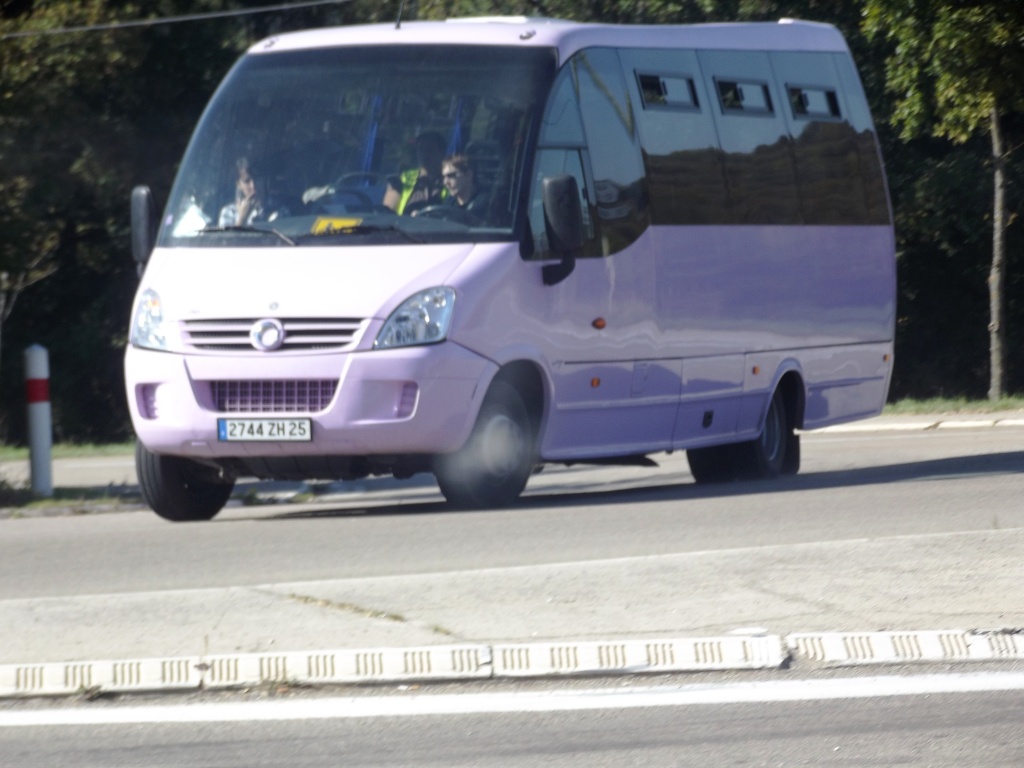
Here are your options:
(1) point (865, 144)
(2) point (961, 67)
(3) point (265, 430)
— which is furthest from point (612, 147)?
(2) point (961, 67)

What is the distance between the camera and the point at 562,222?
443 inches

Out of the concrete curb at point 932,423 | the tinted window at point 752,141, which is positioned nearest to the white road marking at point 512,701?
the tinted window at point 752,141

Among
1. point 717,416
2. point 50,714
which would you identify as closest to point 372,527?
point 717,416

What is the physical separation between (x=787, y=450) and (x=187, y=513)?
4886 millimetres

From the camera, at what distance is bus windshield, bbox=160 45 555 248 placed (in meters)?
11.1

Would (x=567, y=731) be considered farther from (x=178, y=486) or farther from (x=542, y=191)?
(x=178, y=486)

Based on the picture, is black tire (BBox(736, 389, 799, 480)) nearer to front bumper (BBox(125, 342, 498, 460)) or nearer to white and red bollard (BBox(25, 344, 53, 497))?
front bumper (BBox(125, 342, 498, 460))

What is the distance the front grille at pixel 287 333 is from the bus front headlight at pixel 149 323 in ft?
0.59

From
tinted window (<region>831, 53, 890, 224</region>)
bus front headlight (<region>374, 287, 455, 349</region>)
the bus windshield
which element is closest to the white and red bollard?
the bus windshield

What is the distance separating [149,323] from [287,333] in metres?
0.91

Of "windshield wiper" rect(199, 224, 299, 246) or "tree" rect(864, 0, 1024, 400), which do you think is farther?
"tree" rect(864, 0, 1024, 400)

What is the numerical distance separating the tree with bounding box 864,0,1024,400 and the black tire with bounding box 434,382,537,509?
13.2m

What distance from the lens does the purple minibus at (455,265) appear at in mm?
10680

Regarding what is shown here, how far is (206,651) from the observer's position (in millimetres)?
6699
